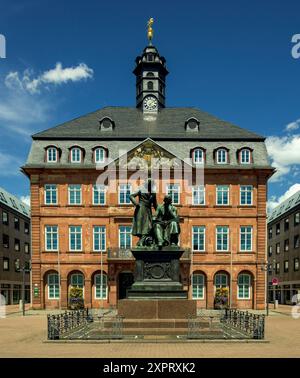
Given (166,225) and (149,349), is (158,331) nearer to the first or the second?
(149,349)

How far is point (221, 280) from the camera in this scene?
49000mm

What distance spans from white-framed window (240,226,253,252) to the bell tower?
1691 cm

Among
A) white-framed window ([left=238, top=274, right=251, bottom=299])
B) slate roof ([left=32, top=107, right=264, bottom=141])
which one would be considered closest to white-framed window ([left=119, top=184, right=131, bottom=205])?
slate roof ([left=32, top=107, right=264, bottom=141])

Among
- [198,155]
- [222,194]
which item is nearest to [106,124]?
[198,155]

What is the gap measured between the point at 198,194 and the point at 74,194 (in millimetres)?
12350

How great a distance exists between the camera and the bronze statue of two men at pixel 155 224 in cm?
2458

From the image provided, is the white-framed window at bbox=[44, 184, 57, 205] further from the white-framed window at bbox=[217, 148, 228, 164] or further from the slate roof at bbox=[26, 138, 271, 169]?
the white-framed window at bbox=[217, 148, 228, 164]

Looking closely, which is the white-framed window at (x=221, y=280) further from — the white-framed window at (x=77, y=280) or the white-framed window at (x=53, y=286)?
the white-framed window at (x=53, y=286)

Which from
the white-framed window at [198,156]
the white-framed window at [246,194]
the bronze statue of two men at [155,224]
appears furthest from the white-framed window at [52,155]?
the bronze statue of two men at [155,224]

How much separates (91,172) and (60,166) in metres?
3.12

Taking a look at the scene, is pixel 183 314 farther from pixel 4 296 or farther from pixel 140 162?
pixel 4 296

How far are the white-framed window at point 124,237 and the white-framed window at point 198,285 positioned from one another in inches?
286
